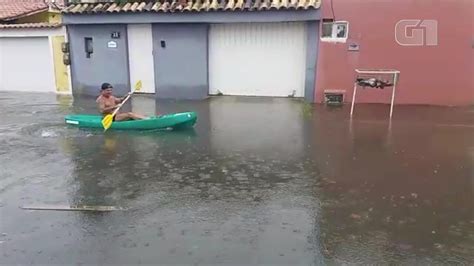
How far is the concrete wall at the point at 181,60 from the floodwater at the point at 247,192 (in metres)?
3.88

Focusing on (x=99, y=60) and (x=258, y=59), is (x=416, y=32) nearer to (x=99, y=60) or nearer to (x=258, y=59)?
(x=258, y=59)

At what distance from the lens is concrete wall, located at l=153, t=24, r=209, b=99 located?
14.8m

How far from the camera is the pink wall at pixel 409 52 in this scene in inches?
506

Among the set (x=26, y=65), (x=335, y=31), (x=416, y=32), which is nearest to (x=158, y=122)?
(x=335, y=31)

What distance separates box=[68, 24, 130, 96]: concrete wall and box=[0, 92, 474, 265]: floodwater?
4.69 meters

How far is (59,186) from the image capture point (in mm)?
6840

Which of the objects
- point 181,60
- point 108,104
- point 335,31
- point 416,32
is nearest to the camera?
point 108,104

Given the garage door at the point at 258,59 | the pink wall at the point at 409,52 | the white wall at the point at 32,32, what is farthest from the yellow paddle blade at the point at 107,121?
the white wall at the point at 32,32

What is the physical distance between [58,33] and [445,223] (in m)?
14.0

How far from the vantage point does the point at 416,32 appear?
13.1 m

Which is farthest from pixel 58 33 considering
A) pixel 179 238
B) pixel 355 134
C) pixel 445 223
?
A: pixel 445 223

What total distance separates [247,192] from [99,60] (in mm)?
10699

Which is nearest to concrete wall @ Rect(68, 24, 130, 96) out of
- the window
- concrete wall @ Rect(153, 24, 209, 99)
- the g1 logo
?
concrete wall @ Rect(153, 24, 209, 99)

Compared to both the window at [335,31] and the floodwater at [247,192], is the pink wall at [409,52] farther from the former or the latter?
the floodwater at [247,192]
